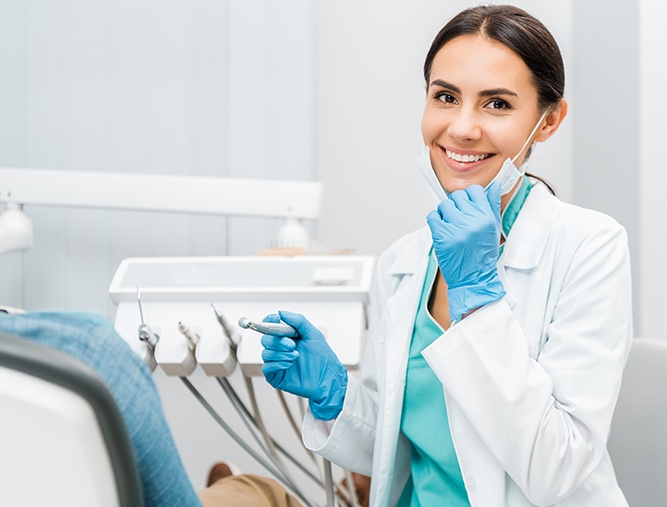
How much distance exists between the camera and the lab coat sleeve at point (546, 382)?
89 centimetres

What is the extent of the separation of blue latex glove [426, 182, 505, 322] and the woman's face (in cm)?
11

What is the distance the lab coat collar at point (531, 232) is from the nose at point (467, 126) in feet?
0.47

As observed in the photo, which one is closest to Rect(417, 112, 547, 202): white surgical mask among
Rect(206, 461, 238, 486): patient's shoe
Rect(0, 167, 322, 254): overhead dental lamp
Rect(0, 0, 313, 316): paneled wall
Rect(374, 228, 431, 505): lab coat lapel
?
Rect(374, 228, 431, 505): lab coat lapel

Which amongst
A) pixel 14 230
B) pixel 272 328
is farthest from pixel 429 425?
pixel 14 230

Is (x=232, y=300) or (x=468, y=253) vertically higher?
(x=468, y=253)

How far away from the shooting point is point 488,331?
91 cm

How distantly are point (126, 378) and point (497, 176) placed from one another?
0.74 m

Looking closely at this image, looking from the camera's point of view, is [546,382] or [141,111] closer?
[546,382]

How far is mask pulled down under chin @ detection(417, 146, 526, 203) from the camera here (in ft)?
3.43

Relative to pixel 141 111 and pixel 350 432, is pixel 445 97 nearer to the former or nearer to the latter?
pixel 350 432

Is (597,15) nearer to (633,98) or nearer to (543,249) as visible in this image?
(633,98)

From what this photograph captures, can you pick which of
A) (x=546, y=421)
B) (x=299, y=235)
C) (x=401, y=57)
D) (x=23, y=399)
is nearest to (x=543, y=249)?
(x=546, y=421)

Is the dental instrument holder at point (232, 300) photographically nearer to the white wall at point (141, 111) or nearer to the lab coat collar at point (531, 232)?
the lab coat collar at point (531, 232)

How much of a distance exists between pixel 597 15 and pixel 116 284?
1.44 meters
